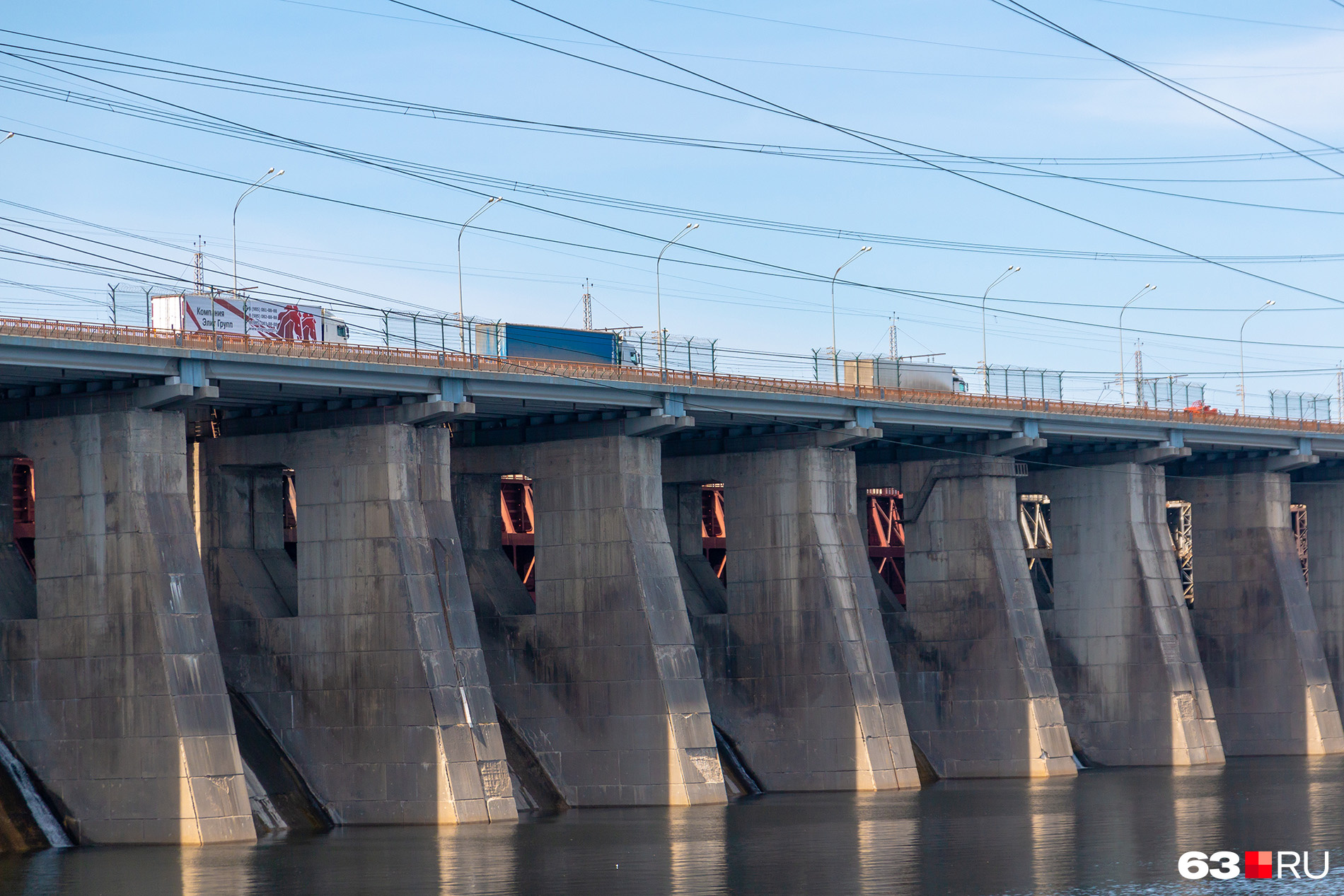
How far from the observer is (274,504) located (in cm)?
6906

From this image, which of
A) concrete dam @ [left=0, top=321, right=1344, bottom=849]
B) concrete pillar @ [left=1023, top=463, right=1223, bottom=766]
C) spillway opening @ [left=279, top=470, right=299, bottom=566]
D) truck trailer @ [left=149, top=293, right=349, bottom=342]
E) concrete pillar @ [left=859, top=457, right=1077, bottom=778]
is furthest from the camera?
concrete pillar @ [left=1023, top=463, right=1223, bottom=766]

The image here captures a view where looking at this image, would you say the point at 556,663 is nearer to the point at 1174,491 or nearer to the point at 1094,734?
the point at 1094,734

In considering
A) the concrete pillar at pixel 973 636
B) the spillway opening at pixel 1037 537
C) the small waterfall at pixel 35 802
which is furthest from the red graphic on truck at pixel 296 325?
the spillway opening at pixel 1037 537

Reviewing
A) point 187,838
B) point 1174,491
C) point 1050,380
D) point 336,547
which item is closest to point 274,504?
point 336,547

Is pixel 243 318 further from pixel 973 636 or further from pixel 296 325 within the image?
pixel 973 636

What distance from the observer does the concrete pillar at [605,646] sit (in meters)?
66.6

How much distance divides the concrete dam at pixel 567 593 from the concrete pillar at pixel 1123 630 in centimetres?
17

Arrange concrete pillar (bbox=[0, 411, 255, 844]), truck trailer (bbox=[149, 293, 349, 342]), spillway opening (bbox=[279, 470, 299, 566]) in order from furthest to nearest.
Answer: spillway opening (bbox=[279, 470, 299, 566]) < truck trailer (bbox=[149, 293, 349, 342]) < concrete pillar (bbox=[0, 411, 255, 844])

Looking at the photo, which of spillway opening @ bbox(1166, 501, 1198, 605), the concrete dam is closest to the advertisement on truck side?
the concrete dam

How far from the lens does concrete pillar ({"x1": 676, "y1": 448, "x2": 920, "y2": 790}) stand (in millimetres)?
72688

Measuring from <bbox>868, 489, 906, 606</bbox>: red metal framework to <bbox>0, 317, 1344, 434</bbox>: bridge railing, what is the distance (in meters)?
17.9

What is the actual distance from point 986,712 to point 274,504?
103ft

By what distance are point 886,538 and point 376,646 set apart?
1958 inches

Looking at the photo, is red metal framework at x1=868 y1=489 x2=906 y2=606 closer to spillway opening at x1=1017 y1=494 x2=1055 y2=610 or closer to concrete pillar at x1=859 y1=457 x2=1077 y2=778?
spillway opening at x1=1017 y1=494 x2=1055 y2=610
